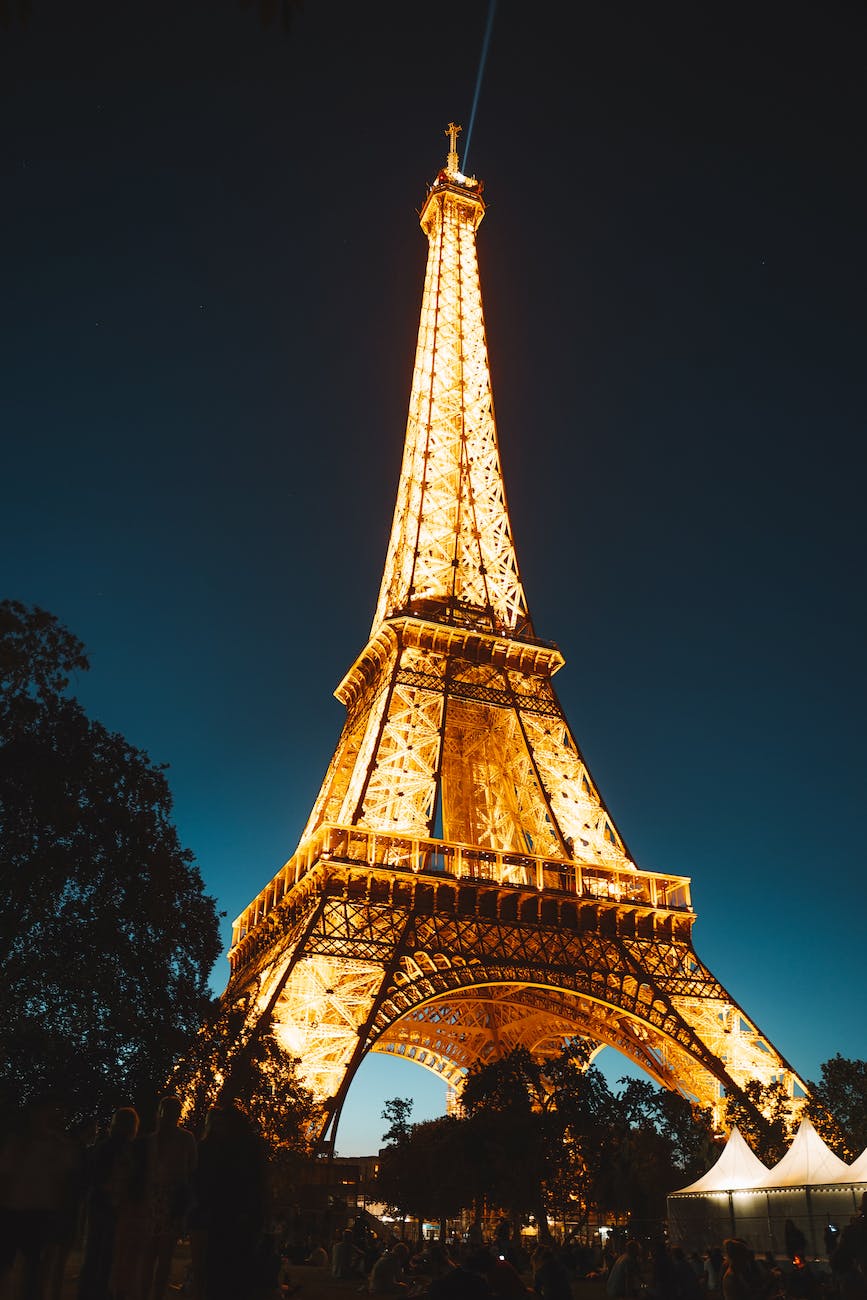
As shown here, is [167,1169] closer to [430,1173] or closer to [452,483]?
[430,1173]

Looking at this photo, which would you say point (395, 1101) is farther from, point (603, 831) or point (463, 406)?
point (463, 406)

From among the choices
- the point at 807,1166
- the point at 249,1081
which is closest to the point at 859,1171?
the point at 807,1166

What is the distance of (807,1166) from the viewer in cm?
1991

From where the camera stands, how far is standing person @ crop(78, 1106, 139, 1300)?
6.94 m

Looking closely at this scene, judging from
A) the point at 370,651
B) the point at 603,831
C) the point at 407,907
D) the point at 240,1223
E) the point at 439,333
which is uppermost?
the point at 439,333

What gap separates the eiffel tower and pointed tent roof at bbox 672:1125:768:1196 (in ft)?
24.2

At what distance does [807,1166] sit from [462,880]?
45.3 feet

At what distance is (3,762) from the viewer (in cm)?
1513

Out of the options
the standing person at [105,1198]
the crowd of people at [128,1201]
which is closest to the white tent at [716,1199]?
the crowd of people at [128,1201]

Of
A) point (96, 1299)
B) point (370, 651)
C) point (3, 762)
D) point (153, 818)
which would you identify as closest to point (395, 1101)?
point (370, 651)

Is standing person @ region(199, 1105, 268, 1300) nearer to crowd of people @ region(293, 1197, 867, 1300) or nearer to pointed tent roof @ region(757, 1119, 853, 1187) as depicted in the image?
crowd of people @ region(293, 1197, 867, 1300)

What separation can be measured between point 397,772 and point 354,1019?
10.00 metres

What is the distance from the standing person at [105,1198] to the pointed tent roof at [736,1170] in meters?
18.2

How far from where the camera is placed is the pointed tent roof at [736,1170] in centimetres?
2134
